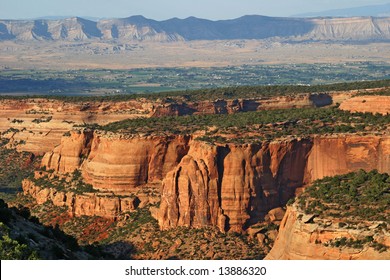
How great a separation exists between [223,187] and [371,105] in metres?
18.0

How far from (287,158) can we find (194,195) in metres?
7.22

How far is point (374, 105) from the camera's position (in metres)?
81.1

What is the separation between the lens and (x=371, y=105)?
3196 inches

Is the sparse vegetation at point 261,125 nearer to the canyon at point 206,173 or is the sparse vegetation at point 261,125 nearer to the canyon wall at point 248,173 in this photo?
→ the canyon at point 206,173

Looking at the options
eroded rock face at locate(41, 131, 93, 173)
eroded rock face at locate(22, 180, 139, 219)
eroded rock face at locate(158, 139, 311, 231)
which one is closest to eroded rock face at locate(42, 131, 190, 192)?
eroded rock face at locate(22, 180, 139, 219)

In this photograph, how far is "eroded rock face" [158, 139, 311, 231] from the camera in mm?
69125

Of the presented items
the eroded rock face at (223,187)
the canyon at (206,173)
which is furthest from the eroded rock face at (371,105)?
the eroded rock face at (223,187)

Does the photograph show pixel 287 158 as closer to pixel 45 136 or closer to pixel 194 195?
pixel 194 195

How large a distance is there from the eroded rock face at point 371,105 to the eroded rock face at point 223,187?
13.6m

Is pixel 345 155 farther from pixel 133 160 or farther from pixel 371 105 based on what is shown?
pixel 133 160

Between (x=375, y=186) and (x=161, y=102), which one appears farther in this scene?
(x=161, y=102)

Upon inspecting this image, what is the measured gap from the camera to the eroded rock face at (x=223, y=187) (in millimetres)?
69125


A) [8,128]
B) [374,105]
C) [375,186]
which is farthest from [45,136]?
[375,186]

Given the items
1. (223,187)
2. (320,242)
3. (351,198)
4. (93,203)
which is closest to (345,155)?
(223,187)
